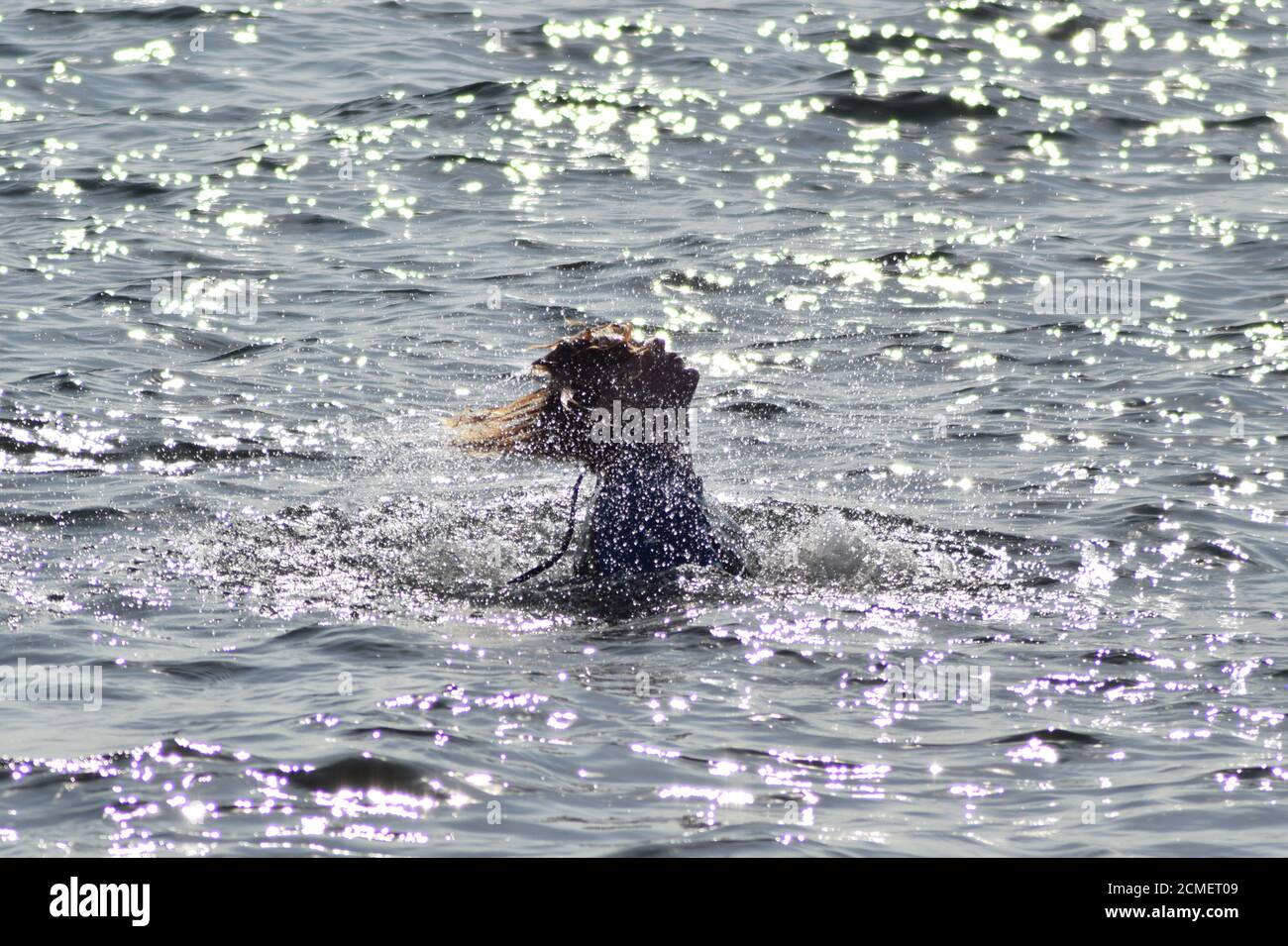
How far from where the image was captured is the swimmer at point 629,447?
8.38 metres

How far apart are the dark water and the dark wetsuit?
194 mm

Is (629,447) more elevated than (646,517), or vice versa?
(629,447)

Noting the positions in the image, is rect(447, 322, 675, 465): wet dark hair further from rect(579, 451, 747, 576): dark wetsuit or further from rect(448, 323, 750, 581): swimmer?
rect(579, 451, 747, 576): dark wetsuit

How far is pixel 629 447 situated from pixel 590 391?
307mm

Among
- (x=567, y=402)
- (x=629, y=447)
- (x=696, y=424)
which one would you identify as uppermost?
(x=567, y=402)

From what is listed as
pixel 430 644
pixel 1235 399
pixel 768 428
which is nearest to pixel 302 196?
pixel 768 428

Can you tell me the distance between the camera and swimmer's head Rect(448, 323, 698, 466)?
838cm

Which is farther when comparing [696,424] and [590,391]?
[696,424]

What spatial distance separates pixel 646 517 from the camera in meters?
8.45

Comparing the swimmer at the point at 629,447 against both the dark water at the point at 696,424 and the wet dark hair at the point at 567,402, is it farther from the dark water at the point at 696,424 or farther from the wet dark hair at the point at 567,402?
the dark water at the point at 696,424

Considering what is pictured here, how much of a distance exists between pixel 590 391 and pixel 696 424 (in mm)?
3269

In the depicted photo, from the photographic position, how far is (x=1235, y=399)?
472 inches

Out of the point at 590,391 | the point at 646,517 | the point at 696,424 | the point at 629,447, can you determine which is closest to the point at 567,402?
the point at 590,391

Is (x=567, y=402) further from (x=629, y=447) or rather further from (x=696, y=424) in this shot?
(x=696, y=424)
